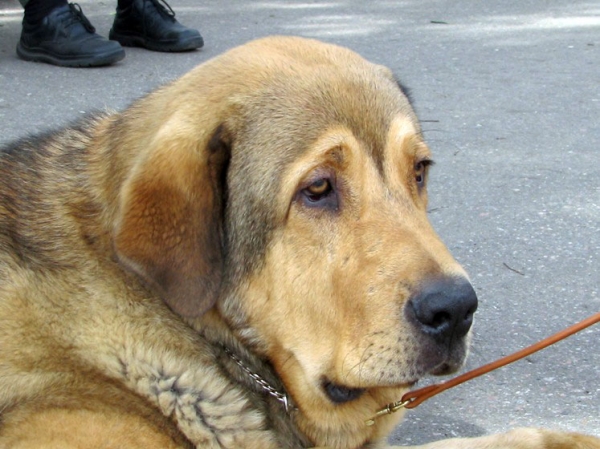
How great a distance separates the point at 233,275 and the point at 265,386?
438 mm

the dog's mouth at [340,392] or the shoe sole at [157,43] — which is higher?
the dog's mouth at [340,392]

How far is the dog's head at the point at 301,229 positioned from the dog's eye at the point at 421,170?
7 cm

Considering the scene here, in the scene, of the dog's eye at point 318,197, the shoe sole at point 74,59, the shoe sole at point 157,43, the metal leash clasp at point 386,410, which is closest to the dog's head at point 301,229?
the dog's eye at point 318,197

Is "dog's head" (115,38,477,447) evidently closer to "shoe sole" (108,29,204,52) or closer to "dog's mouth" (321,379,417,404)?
"dog's mouth" (321,379,417,404)

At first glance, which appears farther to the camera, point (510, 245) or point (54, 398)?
point (510, 245)

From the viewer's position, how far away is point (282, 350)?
11.2 ft

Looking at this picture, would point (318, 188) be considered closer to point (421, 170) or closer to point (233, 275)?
point (233, 275)

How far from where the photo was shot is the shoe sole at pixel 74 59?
8.53 metres

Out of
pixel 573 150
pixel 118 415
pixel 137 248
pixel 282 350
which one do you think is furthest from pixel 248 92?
pixel 573 150

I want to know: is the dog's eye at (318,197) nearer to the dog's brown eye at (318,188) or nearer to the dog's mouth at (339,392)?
the dog's brown eye at (318,188)

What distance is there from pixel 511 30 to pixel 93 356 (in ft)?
26.2

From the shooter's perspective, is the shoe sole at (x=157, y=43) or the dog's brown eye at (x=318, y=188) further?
the shoe sole at (x=157, y=43)

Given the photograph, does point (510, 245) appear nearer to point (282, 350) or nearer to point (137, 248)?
point (282, 350)

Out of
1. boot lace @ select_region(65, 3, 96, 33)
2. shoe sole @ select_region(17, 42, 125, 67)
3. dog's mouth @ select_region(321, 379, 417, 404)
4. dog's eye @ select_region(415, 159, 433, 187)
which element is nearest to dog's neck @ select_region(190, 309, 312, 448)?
dog's mouth @ select_region(321, 379, 417, 404)
